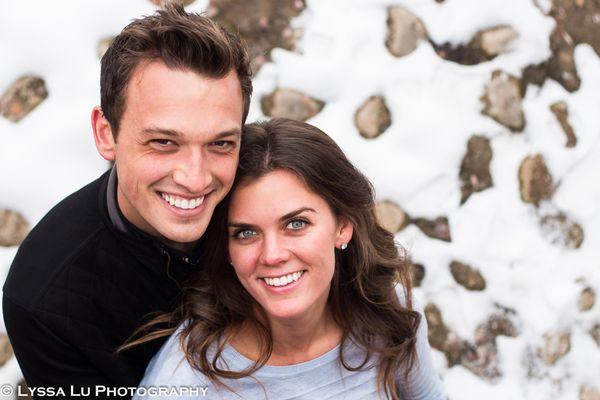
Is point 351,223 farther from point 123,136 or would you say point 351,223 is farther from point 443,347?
point 443,347

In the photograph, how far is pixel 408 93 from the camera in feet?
11.2

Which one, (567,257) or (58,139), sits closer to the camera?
(58,139)

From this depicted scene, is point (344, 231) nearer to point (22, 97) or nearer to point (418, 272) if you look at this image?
point (418, 272)

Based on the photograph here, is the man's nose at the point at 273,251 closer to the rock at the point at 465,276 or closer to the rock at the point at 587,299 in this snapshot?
the rock at the point at 465,276

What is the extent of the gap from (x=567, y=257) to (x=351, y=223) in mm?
1583

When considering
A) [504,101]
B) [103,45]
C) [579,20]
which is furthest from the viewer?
[579,20]

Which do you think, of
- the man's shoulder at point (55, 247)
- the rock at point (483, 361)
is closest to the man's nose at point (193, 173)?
the man's shoulder at point (55, 247)

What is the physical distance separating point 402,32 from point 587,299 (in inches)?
59.0

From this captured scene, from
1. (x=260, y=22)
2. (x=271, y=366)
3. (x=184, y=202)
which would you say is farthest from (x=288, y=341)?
(x=260, y=22)

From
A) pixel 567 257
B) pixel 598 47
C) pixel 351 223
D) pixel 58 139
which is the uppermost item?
pixel 58 139

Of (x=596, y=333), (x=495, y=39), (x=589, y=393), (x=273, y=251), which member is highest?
(x=273, y=251)

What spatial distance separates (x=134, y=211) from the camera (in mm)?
2207

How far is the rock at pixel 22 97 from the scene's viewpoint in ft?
9.61

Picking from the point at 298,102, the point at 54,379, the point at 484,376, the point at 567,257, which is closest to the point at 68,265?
the point at 54,379
